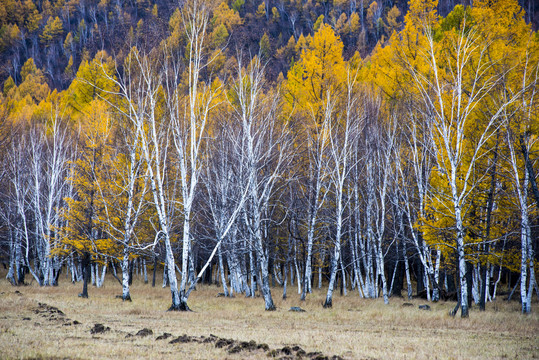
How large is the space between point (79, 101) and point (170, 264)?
2821 cm

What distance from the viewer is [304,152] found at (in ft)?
75.4

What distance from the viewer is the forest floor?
6746 mm

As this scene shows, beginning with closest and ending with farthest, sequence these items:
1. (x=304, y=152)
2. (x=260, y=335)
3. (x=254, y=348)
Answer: (x=254, y=348)
(x=260, y=335)
(x=304, y=152)

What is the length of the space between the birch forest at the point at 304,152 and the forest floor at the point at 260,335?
1.97m

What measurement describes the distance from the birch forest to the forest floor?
1.97 m

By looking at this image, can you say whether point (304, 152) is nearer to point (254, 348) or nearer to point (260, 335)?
point (260, 335)

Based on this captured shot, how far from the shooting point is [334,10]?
88500 mm

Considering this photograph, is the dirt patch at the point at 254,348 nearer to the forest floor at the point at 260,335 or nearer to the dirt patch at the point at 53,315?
the forest floor at the point at 260,335

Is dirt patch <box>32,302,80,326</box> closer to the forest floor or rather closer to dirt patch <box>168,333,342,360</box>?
the forest floor

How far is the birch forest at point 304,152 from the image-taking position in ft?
49.3

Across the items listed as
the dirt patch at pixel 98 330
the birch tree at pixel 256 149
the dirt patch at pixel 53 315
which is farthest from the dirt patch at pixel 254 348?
the birch tree at pixel 256 149

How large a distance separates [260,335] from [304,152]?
1502 centimetres

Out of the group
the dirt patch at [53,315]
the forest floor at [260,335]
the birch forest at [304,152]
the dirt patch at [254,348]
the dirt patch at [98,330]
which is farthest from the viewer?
the birch forest at [304,152]

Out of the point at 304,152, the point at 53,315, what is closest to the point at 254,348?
the point at 53,315
